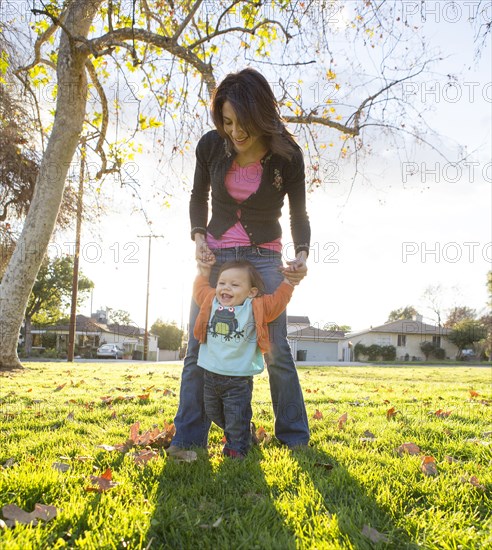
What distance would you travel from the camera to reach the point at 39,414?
4188 millimetres

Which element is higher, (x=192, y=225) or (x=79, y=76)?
(x=79, y=76)

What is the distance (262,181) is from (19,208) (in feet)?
42.0

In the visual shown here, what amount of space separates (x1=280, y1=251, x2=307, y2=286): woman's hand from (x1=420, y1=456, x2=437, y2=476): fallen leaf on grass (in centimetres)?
127

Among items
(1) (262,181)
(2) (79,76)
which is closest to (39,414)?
(1) (262,181)

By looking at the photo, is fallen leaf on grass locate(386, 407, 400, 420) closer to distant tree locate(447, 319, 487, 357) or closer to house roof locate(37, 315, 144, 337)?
house roof locate(37, 315, 144, 337)

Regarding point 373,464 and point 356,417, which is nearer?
point 373,464

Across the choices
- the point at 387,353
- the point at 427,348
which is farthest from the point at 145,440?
the point at 427,348

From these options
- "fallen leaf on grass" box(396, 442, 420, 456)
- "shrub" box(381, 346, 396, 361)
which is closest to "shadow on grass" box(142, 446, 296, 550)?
"fallen leaf on grass" box(396, 442, 420, 456)

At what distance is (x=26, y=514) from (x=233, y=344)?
4.75 feet

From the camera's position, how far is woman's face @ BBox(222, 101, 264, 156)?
9.75 feet

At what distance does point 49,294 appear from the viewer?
40625 mm

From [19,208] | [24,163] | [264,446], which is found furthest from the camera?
[19,208]

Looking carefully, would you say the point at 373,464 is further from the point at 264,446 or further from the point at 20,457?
the point at 20,457

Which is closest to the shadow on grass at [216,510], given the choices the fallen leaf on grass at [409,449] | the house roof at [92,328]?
the fallen leaf on grass at [409,449]
